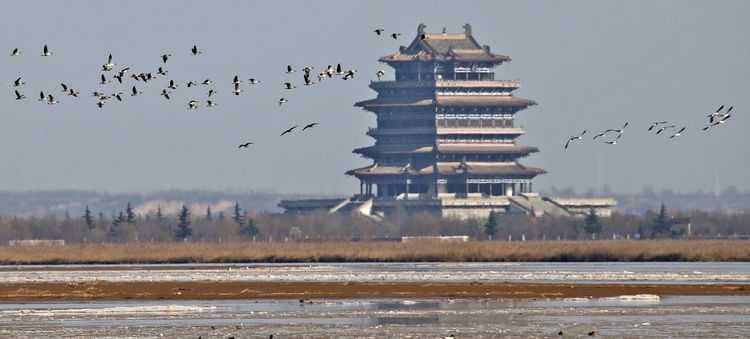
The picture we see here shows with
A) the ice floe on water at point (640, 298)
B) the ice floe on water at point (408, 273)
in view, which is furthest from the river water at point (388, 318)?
the ice floe on water at point (408, 273)

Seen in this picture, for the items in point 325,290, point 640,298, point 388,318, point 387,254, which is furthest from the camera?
point 387,254

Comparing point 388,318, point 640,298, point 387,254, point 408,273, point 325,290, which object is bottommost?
point 388,318

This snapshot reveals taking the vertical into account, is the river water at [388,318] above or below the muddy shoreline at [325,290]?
below

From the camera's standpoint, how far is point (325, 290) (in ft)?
294

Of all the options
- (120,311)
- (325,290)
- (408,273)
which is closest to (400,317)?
(120,311)

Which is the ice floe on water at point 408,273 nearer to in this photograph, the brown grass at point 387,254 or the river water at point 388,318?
the brown grass at point 387,254

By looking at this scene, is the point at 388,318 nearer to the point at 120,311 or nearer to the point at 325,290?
the point at 120,311

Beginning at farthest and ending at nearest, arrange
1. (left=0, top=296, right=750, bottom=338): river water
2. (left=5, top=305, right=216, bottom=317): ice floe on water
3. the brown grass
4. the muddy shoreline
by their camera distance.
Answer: the brown grass, the muddy shoreline, (left=5, top=305, right=216, bottom=317): ice floe on water, (left=0, top=296, right=750, bottom=338): river water

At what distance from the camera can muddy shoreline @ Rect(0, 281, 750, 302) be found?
85.6 metres

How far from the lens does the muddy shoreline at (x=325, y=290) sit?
85.6 m

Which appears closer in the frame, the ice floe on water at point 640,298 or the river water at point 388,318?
the river water at point 388,318

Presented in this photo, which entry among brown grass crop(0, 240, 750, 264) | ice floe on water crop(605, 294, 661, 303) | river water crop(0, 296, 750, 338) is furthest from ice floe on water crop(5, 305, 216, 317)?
brown grass crop(0, 240, 750, 264)

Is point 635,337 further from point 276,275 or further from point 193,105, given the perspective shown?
point 276,275

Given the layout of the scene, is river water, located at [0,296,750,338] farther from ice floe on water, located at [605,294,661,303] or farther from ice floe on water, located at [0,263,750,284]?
ice floe on water, located at [0,263,750,284]
